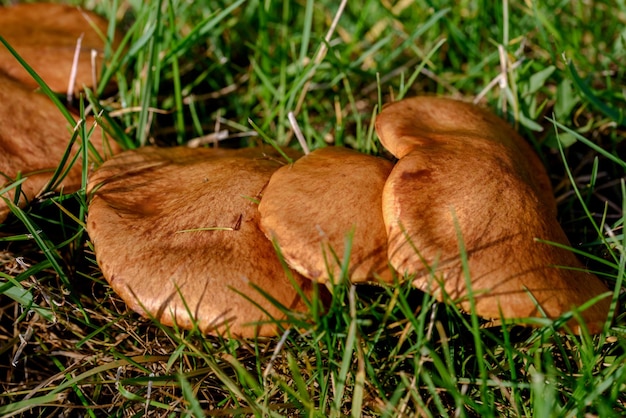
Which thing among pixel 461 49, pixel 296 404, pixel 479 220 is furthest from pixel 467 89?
pixel 296 404

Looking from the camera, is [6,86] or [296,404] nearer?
[296,404]

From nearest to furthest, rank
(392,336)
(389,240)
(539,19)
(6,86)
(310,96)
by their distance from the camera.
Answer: (389,240) → (392,336) → (6,86) → (539,19) → (310,96)

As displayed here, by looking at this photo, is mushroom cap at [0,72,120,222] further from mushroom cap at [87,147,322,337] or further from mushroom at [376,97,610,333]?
mushroom at [376,97,610,333]

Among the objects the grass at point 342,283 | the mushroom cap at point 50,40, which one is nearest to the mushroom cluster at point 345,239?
the grass at point 342,283

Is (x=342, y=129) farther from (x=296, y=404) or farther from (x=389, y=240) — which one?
(x=296, y=404)

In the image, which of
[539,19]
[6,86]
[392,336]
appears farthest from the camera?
[539,19]

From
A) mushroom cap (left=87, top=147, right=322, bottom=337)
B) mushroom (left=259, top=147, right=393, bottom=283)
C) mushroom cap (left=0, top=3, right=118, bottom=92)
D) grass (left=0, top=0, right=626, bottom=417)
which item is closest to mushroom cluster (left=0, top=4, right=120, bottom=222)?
mushroom cap (left=0, top=3, right=118, bottom=92)

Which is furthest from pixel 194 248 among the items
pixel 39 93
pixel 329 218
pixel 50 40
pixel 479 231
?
pixel 50 40
